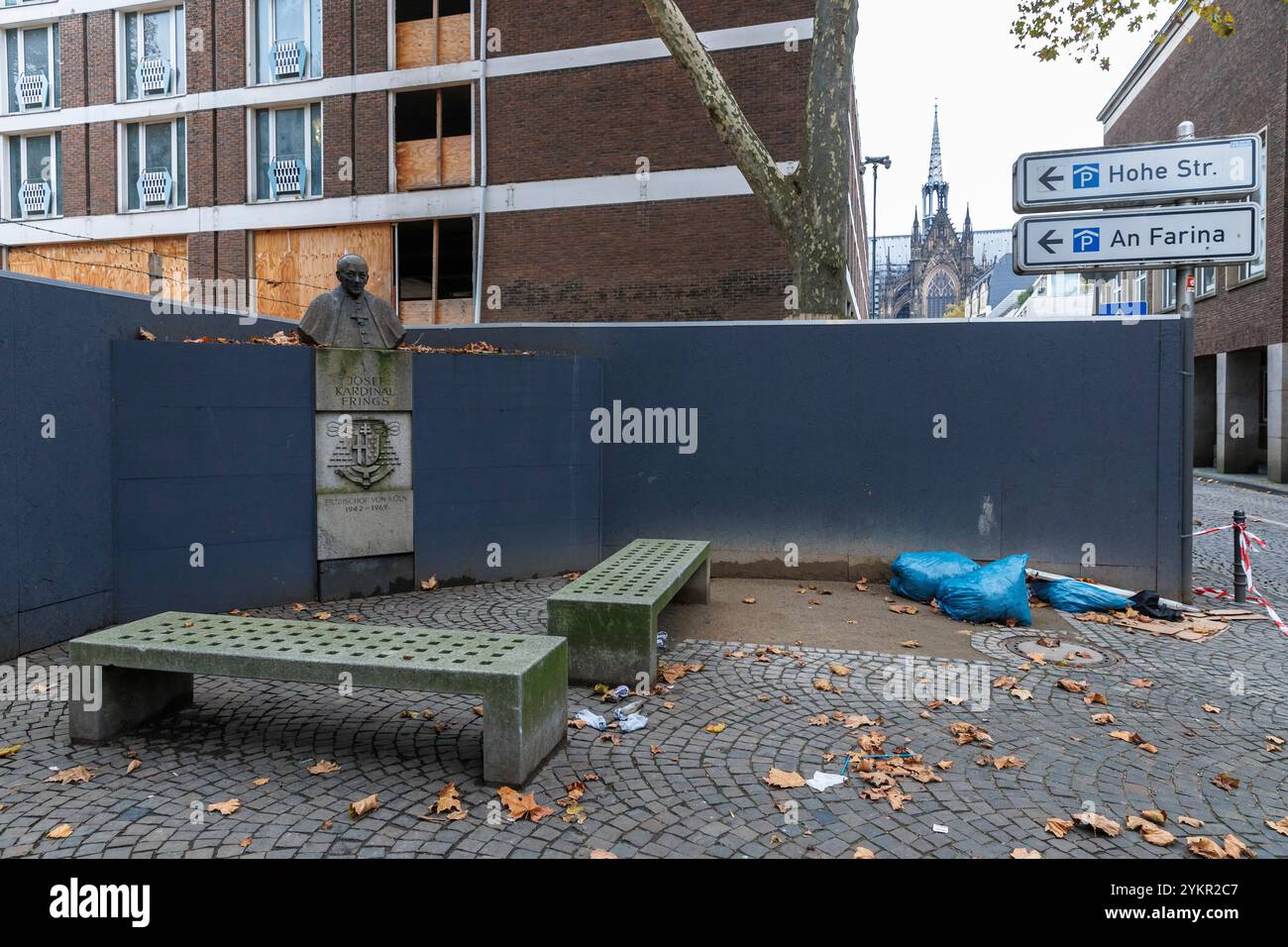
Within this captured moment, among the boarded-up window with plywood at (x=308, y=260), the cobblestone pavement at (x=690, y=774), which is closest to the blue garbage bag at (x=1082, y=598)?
the cobblestone pavement at (x=690, y=774)

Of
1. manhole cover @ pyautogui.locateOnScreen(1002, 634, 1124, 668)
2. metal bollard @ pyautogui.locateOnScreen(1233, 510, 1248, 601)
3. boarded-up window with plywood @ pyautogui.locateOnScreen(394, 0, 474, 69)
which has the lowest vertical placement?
manhole cover @ pyautogui.locateOnScreen(1002, 634, 1124, 668)

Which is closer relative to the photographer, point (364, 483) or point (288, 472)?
point (288, 472)

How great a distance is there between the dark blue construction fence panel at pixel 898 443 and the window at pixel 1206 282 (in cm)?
2428

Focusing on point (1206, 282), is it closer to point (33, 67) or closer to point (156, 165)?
point (156, 165)

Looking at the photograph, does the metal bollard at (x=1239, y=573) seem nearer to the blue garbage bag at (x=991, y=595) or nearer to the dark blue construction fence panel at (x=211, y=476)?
the blue garbage bag at (x=991, y=595)

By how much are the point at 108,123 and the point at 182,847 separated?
85.2 feet

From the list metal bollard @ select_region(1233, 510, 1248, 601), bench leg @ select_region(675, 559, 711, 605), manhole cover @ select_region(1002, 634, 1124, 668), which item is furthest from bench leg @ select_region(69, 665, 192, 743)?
metal bollard @ select_region(1233, 510, 1248, 601)

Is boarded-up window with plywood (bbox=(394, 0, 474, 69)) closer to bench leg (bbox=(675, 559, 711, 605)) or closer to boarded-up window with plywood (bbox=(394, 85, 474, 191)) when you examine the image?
boarded-up window with plywood (bbox=(394, 85, 474, 191))

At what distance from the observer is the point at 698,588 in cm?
781

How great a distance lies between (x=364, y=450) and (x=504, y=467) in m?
1.44

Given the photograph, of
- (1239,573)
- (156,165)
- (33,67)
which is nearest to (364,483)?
(1239,573)

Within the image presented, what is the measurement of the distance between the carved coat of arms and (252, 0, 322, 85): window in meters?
17.8

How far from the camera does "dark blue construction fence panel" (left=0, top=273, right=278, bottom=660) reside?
19.0 feet

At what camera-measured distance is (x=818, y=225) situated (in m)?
10.8
